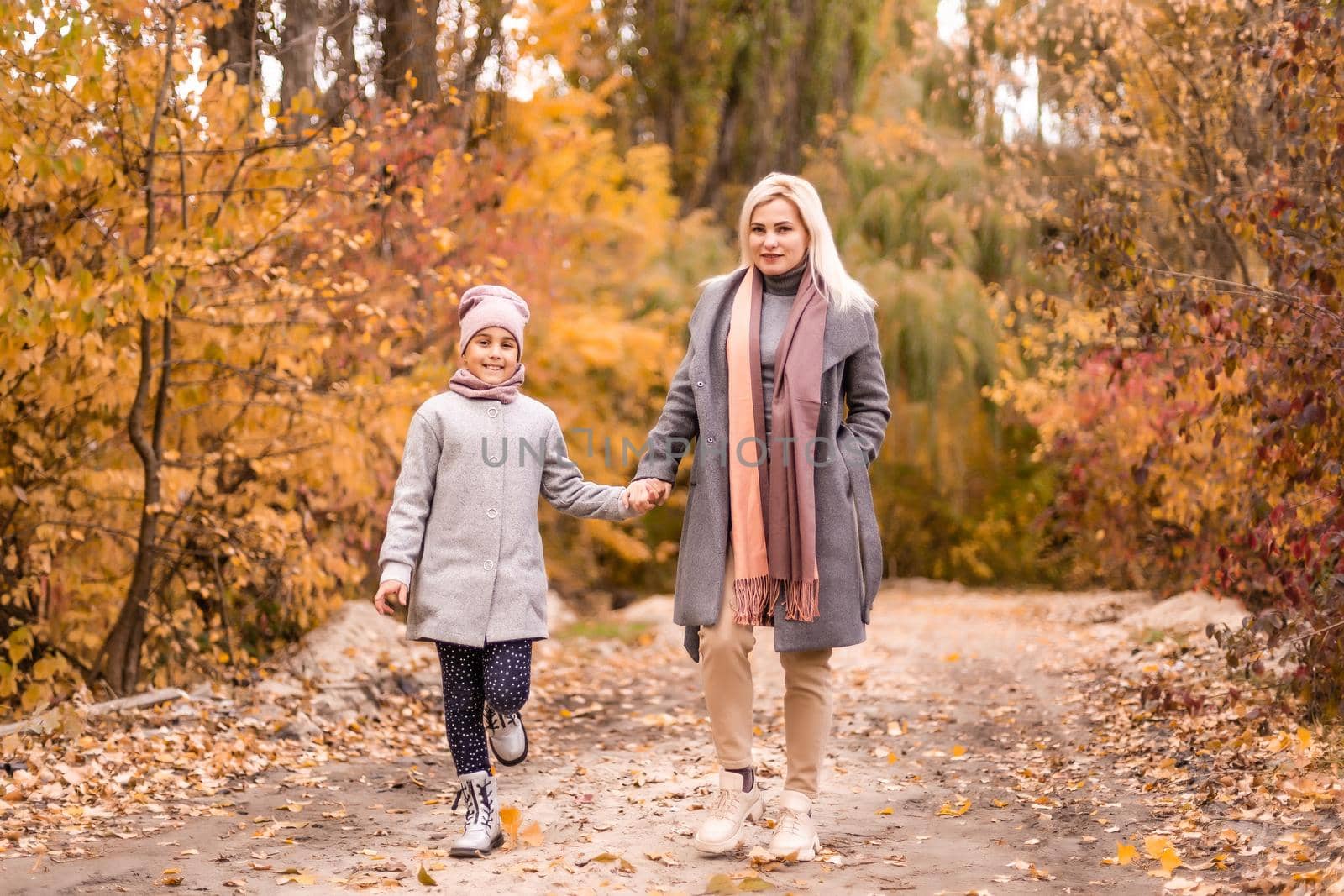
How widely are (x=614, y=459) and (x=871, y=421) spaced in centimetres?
1047

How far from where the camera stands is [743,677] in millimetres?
3820

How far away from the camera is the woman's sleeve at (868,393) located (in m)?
3.91

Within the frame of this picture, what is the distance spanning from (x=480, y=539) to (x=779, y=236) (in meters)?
1.30

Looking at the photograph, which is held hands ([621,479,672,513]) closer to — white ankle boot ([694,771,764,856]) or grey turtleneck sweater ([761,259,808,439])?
grey turtleneck sweater ([761,259,808,439])

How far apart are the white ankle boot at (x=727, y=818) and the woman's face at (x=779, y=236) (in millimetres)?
1557

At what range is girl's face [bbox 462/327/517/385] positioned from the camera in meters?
3.97

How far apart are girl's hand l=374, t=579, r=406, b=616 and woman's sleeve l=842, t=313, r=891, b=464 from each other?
1.42 m

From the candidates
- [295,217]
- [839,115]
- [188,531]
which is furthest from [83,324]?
[839,115]

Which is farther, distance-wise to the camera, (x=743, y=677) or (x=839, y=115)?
(x=839, y=115)

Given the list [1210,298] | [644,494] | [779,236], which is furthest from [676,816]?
[1210,298]

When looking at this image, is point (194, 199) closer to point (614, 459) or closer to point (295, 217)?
point (295, 217)

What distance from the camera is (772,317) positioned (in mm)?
3943

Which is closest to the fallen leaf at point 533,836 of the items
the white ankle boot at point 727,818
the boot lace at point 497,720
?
the boot lace at point 497,720

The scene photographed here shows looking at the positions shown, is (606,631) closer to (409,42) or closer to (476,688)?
(409,42)
